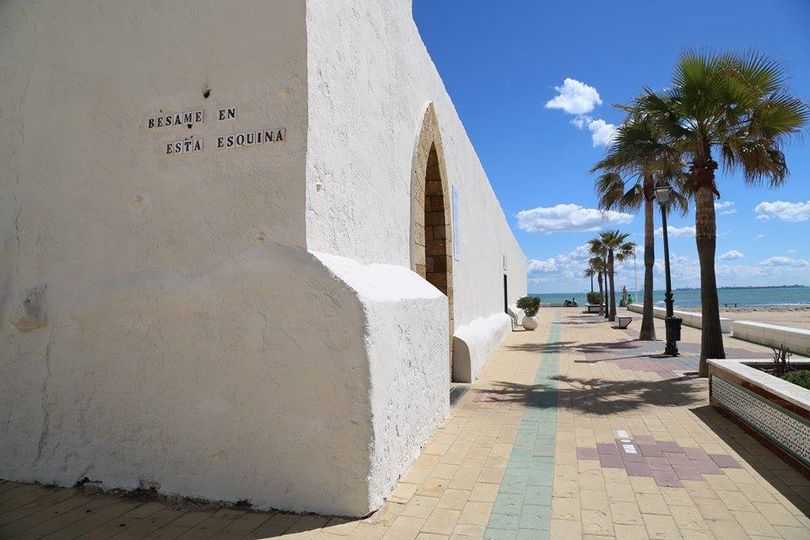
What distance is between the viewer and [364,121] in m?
4.48

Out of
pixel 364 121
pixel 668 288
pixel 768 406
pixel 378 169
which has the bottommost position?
pixel 768 406

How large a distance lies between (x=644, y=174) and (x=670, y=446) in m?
9.16

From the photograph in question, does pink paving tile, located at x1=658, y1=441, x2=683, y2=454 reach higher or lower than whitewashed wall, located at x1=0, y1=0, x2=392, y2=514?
lower

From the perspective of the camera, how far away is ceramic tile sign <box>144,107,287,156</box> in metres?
3.55

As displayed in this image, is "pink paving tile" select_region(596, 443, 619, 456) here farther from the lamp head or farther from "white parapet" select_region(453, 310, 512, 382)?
the lamp head

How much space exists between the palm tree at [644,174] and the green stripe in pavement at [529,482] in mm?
5358

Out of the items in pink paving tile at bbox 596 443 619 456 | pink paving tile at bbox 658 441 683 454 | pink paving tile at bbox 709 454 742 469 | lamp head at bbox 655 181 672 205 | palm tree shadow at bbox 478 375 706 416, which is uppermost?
lamp head at bbox 655 181 672 205

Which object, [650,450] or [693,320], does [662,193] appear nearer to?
[650,450]

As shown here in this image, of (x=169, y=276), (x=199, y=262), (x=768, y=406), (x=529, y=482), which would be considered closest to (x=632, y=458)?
(x=529, y=482)

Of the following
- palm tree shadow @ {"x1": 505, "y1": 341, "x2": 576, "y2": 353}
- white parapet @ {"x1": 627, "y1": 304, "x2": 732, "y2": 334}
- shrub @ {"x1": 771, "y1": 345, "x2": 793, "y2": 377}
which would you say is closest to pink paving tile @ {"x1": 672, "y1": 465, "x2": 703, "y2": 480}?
shrub @ {"x1": 771, "y1": 345, "x2": 793, "y2": 377}

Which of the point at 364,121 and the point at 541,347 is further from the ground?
the point at 364,121

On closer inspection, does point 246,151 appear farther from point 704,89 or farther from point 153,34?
point 704,89

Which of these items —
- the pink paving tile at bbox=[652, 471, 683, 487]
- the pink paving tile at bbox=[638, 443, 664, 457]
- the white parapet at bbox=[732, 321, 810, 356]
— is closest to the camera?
the pink paving tile at bbox=[652, 471, 683, 487]

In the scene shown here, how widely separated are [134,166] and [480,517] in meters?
3.49
